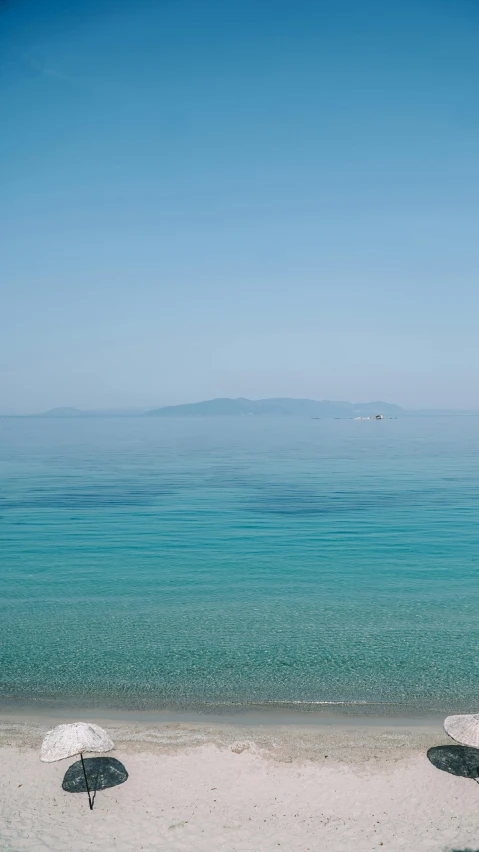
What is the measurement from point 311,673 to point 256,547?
15725 millimetres

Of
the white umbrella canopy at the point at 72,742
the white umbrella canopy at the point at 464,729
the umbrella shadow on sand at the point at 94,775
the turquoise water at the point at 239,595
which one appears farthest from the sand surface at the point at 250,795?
the turquoise water at the point at 239,595

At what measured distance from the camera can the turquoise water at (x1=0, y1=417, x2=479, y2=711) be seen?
19.6 m

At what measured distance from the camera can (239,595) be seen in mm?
27641

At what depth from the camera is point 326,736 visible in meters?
16.5

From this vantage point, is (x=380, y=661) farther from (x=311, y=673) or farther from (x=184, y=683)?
(x=184, y=683)

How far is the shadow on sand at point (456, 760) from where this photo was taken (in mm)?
14570

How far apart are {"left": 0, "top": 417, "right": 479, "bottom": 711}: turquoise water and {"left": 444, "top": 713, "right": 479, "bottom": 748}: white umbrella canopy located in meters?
4.78

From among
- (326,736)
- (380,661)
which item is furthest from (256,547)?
(326,736)

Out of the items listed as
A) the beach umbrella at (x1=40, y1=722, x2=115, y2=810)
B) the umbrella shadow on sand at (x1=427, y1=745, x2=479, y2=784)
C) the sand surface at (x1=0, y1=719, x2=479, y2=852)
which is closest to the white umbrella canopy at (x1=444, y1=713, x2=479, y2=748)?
the sand surface at (x1=0, y1=719, x2=479, y2=852)

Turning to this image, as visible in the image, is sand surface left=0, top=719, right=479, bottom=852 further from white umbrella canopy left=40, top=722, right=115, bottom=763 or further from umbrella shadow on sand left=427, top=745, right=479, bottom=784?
white umbrella canopy left=40, top=722, right=115, bottom=763

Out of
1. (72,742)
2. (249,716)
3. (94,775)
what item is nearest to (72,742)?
(72,742)

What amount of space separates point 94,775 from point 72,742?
2194mm

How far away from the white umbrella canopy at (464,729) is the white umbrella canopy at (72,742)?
7678 mm

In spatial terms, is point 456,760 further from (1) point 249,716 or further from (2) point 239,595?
(2) point 239,595
